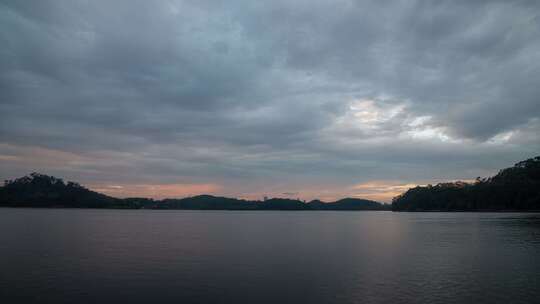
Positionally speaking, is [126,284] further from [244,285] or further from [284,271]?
[284,271]

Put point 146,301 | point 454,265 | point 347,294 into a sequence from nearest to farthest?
1. point 146,301
2. point 347,294
3. point 454,265

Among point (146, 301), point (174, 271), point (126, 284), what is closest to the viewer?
point (146, 301)

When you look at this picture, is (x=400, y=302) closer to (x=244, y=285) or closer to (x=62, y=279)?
(x=244, y=285)

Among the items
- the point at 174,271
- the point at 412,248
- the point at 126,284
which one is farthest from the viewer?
the point at 412,248

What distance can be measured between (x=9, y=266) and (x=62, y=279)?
10107 millimetres

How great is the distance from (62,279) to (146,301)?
1186 cm

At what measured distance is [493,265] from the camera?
45.0 meters

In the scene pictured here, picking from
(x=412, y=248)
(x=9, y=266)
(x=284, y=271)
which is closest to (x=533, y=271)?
(x=412, y=248)

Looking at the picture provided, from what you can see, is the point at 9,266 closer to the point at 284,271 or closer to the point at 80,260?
the point at 80,260

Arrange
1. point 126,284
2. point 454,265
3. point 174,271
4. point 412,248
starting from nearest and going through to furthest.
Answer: point 126,284 → point 174,271 → point 454,265 → point 412,248

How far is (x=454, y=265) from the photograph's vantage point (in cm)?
4469

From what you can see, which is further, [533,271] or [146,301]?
[533,271]

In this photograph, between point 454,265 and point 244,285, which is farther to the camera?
point 454,265

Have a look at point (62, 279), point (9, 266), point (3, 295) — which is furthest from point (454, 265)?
point (9, 266)
